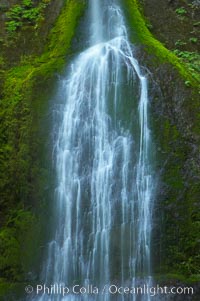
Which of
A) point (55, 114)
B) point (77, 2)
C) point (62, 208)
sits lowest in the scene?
point (62, 208)

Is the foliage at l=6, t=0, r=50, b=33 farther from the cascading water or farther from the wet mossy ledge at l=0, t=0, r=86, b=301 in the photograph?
the cascading water

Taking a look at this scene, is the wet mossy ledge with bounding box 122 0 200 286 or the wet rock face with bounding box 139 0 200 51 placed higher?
the wet rock face with bounding box 139 0 200 51

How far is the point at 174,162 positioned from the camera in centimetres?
820

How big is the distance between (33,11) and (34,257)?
7.58 metres

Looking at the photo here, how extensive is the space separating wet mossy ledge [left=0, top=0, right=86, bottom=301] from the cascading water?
0.40 metres

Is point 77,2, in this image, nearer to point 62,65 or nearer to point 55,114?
point 62,65

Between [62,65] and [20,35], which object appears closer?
[62,65]

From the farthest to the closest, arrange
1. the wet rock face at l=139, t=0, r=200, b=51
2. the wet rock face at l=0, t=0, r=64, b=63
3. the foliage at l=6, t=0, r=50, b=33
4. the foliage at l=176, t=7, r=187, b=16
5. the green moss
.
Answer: the foliage at l=176, t=7, r=187, b=16 < the foliage at l=6, t=0, r=50, b=33 < the wet rock face at l=139, t=0, r=200, b=51 < the wet rock face at l=0, t=0, r=64, b=63 < the green moss

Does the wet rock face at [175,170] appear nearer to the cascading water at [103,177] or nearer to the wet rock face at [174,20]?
the cascading water at [103,177]

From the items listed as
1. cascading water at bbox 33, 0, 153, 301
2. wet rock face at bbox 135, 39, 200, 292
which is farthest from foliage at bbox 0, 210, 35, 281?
wet rock face at bbox 135, 39, 200, 292

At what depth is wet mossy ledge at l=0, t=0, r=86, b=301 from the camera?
26.1ft

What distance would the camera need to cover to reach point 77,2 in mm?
11461

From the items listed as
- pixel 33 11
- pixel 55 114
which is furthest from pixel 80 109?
pixel 33 11

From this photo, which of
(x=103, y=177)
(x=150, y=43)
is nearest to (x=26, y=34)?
(x=150, y=43)
